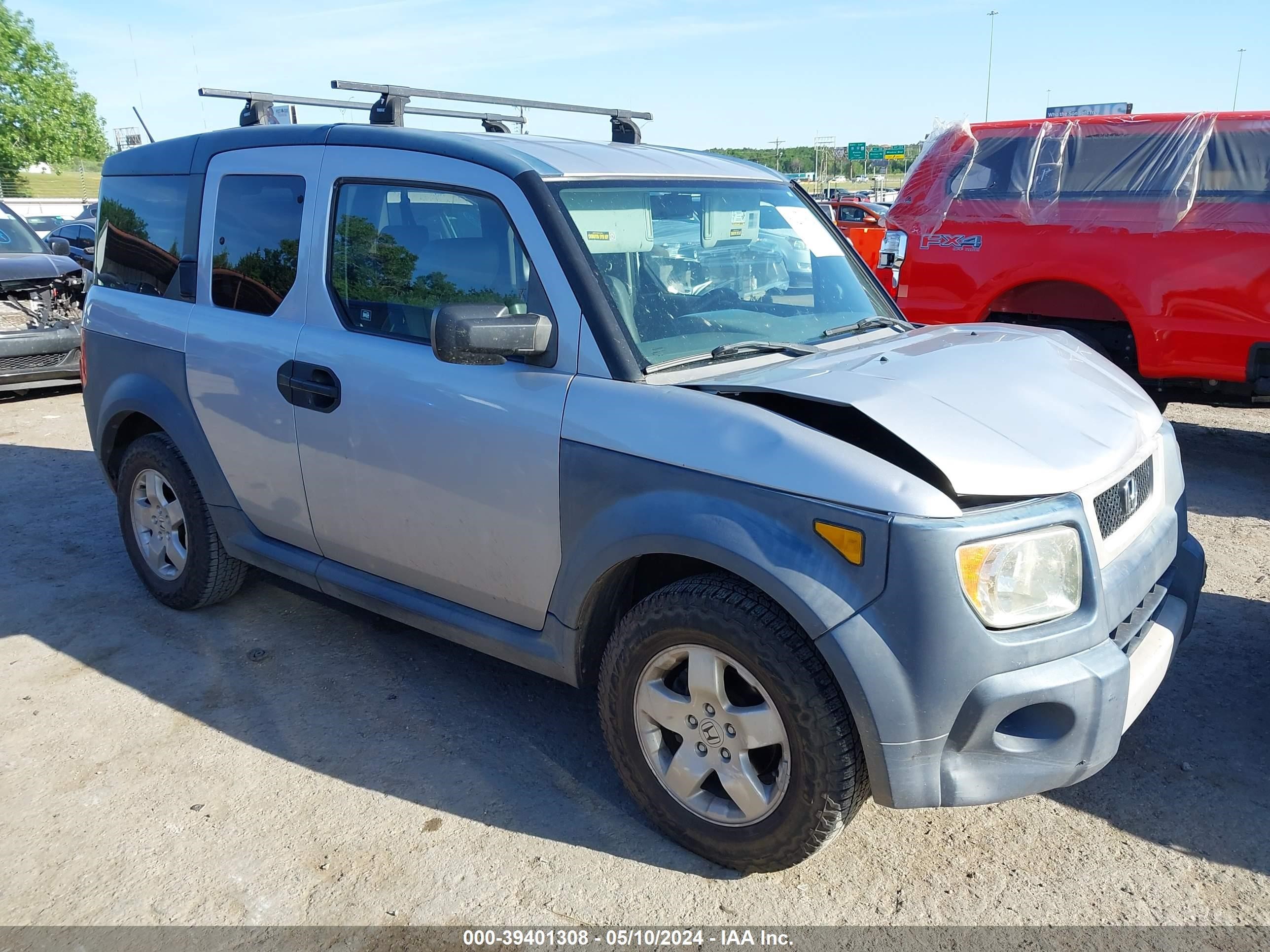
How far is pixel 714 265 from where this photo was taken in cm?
336

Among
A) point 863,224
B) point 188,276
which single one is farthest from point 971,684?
point 863,224

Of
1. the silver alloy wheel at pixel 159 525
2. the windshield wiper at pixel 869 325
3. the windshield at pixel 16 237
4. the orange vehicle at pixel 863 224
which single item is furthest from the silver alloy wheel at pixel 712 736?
the windshield at pixel 16 237

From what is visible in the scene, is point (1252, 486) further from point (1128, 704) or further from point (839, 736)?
point (839, 736)

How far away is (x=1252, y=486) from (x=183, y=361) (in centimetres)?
605

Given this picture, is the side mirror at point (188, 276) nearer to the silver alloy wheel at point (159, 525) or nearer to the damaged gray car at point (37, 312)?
the silver alloy wheel at point (159, 525)

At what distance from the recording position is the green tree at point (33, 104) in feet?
154

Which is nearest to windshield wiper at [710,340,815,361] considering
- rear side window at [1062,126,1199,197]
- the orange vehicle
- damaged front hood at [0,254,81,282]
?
rear side window at [1062,126,1199,197]

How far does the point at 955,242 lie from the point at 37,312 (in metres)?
8.17

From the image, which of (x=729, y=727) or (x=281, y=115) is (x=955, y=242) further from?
(x=729, y=727)

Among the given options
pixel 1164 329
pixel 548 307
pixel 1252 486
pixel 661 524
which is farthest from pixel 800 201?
pixel 1252 486

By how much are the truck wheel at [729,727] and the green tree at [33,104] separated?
184 feet

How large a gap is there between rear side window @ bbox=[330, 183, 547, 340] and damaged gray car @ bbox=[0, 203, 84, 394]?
6.83 metres

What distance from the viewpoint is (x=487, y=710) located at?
367 cm

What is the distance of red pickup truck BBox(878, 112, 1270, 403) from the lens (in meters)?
6.01
